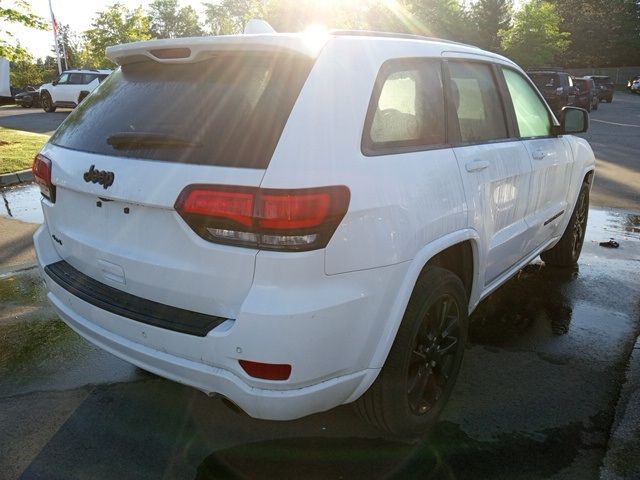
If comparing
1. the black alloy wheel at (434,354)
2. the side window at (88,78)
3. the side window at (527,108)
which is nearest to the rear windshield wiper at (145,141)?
the black alloy wheel at (434,354)

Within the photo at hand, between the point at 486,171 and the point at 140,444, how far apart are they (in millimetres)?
2204

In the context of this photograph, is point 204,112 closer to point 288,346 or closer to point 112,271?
point 112,271

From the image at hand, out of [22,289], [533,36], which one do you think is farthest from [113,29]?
[22,289]

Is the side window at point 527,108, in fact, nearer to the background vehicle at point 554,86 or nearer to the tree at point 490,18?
the background vehicle at point 554,86

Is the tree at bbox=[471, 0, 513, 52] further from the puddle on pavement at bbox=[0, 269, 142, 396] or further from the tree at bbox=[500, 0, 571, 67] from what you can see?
the puddle on pavement at bbox=[0, 269, 142, 396]

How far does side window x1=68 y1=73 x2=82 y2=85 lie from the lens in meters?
23.5

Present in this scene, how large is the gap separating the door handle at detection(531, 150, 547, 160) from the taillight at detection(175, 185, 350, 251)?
2.09 meters

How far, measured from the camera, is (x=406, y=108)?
261cm

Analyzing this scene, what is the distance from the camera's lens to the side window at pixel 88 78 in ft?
77.4

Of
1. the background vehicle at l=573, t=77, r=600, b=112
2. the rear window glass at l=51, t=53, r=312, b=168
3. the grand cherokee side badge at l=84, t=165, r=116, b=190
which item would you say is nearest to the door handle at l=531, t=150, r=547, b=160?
the rear window glass at l=51, t=53, r=312, b=168

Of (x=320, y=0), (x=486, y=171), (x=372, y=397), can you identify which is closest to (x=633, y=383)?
(x=486, y=171)

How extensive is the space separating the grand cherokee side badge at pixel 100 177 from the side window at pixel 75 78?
23.9m

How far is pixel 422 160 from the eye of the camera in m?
2.47

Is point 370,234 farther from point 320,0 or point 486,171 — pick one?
point 320,0
